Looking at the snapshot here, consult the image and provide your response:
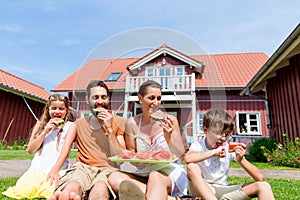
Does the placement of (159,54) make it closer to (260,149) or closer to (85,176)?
(85,176)

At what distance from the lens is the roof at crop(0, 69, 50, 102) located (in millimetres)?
9805

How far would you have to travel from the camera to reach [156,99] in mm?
1435

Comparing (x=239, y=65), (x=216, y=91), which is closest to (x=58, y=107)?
(x=216, y=91)

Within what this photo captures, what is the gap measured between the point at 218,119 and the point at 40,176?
153 centimetres

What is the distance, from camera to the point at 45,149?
2.12 metres

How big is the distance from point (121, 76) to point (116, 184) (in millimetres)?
742

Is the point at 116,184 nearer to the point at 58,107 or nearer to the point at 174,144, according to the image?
the point at 174,144

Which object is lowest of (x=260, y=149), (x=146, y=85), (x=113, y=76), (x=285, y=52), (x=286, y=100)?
(x=260, y=149)

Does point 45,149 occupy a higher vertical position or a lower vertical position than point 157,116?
lower

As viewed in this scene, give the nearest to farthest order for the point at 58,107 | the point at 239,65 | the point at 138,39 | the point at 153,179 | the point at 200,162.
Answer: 1. the point at 153,179
2. the point at 138,39
3. the point at 200,162
4. the point at 58,107
5. the point at 239,65

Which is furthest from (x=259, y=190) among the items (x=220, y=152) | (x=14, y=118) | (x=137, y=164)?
(x=14, y=118)

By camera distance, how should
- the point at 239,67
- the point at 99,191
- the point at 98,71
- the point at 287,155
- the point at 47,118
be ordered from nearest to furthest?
the point at 99,191 → the point at 98,71 → the point at 47,118 → the point at 287,155 → the point at 239,67

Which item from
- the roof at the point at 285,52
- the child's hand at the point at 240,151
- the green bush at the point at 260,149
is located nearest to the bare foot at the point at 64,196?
the child's hand at the point at 240,151

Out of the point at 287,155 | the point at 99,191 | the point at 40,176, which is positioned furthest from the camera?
the point at 287,155
